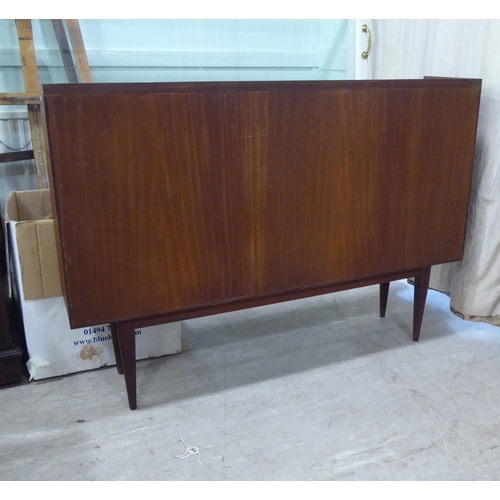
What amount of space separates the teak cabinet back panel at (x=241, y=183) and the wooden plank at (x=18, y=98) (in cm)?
85

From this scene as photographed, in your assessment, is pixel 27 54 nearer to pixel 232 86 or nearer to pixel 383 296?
pixel 232 86

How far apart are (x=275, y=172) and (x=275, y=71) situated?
1.15 meters

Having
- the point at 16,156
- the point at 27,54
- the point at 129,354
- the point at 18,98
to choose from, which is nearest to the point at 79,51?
the point at 27,54

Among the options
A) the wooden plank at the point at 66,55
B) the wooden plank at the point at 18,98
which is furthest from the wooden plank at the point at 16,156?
the wooden plank at the point at 66,55

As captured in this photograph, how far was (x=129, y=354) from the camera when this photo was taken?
128 cm

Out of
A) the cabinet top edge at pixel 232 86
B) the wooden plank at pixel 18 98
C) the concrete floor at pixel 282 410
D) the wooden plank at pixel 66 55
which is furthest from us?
the wooden plank at pixel 66 55

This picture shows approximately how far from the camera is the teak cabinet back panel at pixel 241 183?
106 cm

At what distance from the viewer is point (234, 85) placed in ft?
3.65

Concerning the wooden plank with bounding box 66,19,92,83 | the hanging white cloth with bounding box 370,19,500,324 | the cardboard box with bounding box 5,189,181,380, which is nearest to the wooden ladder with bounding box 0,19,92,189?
the wooden plank with bounding box 66,19,92,83

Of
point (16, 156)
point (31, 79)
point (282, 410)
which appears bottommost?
point (282, 410)

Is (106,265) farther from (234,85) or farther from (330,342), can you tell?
(330,342)

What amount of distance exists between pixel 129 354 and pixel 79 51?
1.19 m

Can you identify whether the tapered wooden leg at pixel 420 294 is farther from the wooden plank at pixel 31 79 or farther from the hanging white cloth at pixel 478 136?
the wooden plank at pixel 31 79

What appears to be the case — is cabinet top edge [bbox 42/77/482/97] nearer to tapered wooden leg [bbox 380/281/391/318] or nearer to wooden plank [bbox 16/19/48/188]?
tapered wooden leg [bbox 380/281/391/318]
